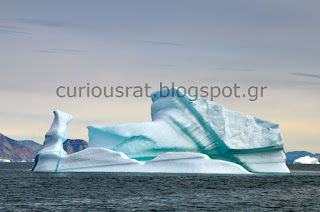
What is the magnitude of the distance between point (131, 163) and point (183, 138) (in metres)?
5.25

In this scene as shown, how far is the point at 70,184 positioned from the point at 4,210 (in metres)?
12.6

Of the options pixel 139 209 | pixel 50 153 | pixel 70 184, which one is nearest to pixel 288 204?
pixel 139 209

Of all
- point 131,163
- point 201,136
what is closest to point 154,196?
point 131,163

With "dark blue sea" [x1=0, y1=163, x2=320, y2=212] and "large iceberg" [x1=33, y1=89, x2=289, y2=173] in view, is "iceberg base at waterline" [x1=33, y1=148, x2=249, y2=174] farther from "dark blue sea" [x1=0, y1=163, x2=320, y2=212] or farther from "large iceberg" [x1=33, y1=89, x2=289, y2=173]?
"dark blue sea" [x1=0, y1=163, x2=320, y2=212]

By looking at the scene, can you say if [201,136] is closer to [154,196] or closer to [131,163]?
[131,163]

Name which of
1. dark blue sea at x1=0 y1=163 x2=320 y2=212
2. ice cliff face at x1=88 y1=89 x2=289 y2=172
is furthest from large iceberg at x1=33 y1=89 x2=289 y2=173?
dark blue sea at x1=0 y1=163 x2=320 y2=212

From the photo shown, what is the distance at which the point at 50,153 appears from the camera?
145 ft

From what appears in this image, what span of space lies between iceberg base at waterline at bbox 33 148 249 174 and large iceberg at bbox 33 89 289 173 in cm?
7

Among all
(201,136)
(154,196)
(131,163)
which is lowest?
(154,196)

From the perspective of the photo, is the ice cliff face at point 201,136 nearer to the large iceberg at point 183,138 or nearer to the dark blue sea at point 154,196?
the large iceberg at point 183,138

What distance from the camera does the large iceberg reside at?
44.6 metres

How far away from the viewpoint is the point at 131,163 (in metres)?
43.4

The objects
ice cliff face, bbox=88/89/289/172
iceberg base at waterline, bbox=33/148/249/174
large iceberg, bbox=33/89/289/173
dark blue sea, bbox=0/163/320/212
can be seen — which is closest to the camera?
dark blue sea, bbox=0/163/320/212

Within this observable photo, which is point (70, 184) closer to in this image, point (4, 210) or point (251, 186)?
point (251, 186)
